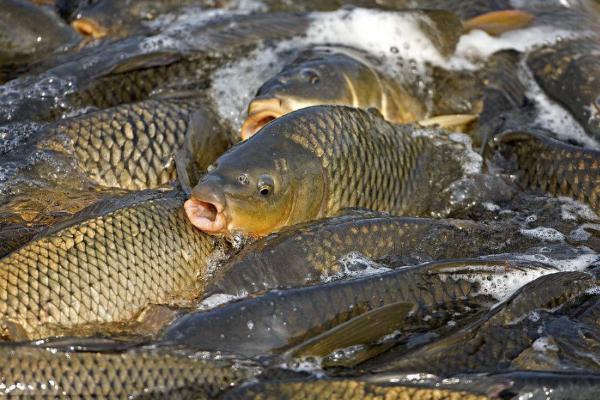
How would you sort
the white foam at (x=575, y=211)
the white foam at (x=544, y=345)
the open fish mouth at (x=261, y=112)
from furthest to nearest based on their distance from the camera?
the open fish mouth at (x=261, y=112)
the white foam at (x=575, y=211)
the white foam at (x=544, y=345)

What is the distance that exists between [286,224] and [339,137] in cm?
45

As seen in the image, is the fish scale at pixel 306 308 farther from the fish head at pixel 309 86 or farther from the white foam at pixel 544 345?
the fish head at pixel 309 86

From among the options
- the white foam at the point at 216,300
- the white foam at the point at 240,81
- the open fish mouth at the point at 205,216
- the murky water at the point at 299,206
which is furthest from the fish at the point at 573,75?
the white foam at the point at 216,300

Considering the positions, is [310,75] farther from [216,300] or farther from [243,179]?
[216,300]

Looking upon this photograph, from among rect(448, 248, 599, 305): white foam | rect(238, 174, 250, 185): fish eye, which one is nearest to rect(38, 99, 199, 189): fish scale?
rect(238, 174, 250, 185): fish eye

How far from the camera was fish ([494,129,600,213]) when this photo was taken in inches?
181

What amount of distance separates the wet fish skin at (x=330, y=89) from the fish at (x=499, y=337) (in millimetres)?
1582

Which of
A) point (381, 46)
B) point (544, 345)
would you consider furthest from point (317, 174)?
point (381, 46)

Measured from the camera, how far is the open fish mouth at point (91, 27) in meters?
6.22

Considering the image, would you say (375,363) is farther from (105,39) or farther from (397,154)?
(105,39)

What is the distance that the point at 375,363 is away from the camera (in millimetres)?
3252

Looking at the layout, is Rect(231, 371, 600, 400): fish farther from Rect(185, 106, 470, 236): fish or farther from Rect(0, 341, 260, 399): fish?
Rect(185, 106, 470, 236): fish

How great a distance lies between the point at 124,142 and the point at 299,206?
1008 millimetres

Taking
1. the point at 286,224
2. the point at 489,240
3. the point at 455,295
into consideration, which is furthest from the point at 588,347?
the point at 286,224
